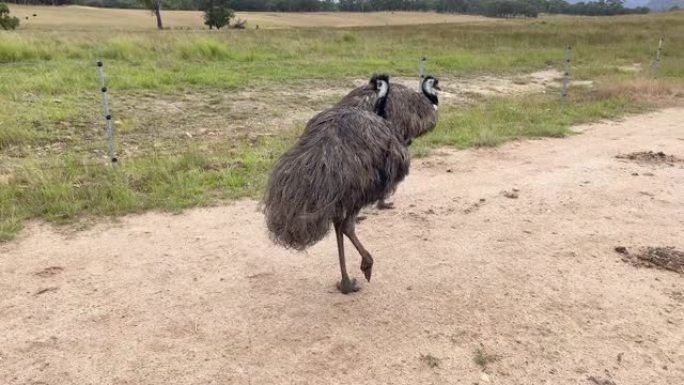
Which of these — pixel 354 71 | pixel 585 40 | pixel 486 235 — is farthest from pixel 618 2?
pixel 486 235

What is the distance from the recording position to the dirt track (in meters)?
3.72

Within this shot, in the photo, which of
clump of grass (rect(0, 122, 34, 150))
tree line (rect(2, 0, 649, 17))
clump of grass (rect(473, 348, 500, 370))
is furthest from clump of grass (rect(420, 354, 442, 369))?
tree line (rect(2, 0, 649, 17))

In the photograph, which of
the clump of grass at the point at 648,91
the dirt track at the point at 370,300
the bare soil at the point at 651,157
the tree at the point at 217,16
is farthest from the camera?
the tree at the point at 217,16

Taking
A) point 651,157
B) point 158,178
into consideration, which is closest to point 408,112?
point 158,178

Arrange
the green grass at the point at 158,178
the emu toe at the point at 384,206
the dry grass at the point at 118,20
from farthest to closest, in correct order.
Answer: the dry grass at the point at 118,20 → the emu toe at the point at 384,206 → the green grass at the point at 158,178

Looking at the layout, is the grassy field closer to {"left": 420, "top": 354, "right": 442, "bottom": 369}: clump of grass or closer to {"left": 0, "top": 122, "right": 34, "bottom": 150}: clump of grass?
{"left": 0, "top": 122, "right": 34, "bottom": 150}: clump of grass

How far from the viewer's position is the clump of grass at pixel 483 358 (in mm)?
3748

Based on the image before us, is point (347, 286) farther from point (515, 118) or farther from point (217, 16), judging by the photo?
point (217, 16)

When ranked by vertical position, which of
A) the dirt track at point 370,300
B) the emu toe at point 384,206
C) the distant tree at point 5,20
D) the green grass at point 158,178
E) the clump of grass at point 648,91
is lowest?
the dirt track at point 370,300

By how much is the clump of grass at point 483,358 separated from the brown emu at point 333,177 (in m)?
1.08

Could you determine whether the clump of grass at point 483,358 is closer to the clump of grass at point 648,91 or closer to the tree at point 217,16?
the clump of grass at point 648,91

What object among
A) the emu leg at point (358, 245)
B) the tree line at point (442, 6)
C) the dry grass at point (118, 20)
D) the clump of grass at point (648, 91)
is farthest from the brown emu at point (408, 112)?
the tree line at point (442, 6)

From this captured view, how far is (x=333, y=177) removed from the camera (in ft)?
13.4

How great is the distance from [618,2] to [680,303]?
132753mm
